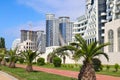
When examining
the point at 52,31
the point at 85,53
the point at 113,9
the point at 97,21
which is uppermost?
the point at 52,31

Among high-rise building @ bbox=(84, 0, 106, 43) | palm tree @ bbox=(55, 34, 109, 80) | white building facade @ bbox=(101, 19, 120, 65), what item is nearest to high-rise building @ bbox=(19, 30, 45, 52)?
high-rise building @ bbox=(84, 0, 106, 43)

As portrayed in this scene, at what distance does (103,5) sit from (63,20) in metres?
62.2

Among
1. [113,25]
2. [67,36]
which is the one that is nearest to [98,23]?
[113,25]

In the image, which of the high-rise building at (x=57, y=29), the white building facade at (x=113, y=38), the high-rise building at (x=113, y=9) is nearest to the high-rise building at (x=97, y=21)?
the high-rise building at (x=113, y=9)

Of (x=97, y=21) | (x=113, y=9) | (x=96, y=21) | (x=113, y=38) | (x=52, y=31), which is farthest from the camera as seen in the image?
(x=52, y=31)

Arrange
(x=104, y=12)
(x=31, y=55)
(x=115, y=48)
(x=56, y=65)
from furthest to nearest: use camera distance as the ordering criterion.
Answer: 1. (x=104, y=12)
2. (x=115, y=48)
3. (x=56, y=65)
4. (x=31, y=55)

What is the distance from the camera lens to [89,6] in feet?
360

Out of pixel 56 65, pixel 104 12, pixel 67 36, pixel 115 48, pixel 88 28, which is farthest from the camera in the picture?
pixel 67 36

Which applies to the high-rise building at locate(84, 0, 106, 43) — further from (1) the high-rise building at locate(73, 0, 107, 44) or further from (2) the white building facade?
(2) the white building facade

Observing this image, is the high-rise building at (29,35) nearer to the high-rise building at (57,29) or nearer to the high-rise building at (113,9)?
the high-rise building at (57,29)

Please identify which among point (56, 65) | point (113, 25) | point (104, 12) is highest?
point (104, 12)

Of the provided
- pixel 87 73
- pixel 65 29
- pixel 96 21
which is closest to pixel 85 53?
pixel 87 73

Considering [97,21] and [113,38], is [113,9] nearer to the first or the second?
[97,21]

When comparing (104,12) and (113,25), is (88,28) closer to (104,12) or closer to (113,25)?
(104,12)
